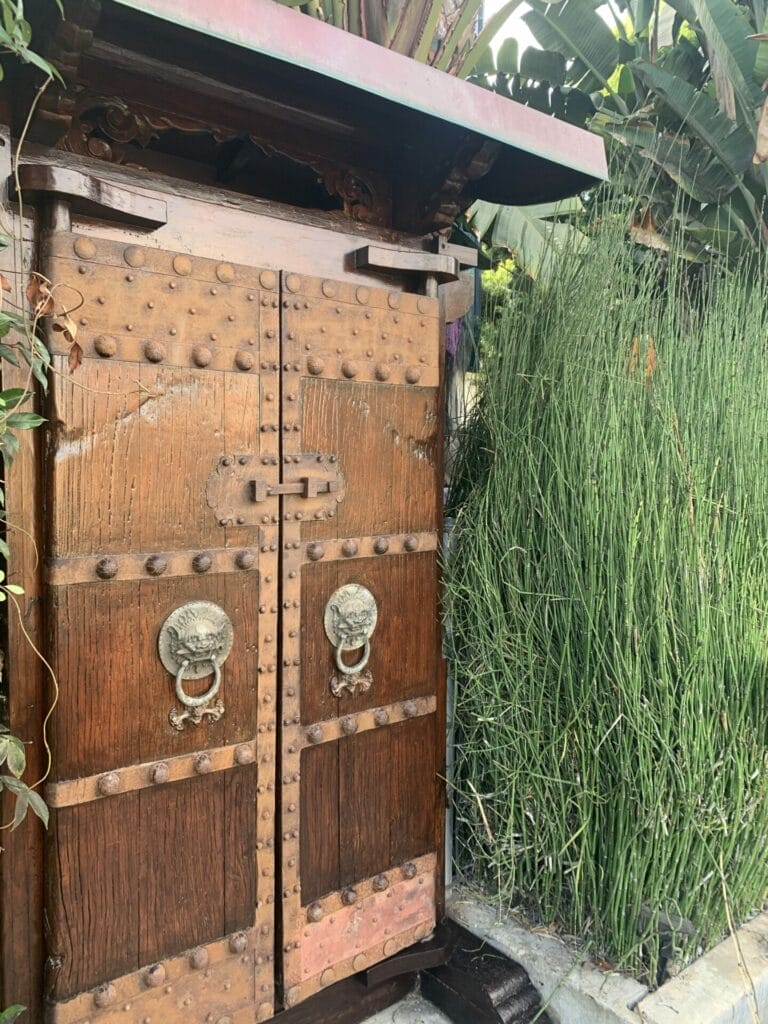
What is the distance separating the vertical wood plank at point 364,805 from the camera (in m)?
2.28

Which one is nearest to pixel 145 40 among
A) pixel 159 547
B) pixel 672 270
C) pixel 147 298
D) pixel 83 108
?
pixel 83 108

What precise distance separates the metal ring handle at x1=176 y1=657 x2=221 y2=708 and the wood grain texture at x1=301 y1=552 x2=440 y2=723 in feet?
1.00

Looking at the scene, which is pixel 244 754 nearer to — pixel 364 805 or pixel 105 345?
pixel 364 805

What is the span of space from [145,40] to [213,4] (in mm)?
429

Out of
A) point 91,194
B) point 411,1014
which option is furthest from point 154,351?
point 411,1014

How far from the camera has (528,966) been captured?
2.48 metres

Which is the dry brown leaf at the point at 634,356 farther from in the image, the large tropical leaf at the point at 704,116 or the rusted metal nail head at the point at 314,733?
the large tropical leaf at the point at 704,116

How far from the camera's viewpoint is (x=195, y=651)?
6.25 ft

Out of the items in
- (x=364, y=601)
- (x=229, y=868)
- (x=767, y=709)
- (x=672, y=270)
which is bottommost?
(x=229, y=868)

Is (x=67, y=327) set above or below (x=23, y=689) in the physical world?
above

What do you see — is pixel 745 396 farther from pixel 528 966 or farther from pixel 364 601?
pixel 528 966

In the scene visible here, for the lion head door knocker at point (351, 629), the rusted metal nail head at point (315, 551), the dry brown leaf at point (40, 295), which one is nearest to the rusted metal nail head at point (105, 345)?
the dry brown leaf at point (40, 295)

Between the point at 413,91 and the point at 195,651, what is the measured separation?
1.54m

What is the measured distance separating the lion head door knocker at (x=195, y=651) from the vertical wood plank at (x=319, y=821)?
39cm
